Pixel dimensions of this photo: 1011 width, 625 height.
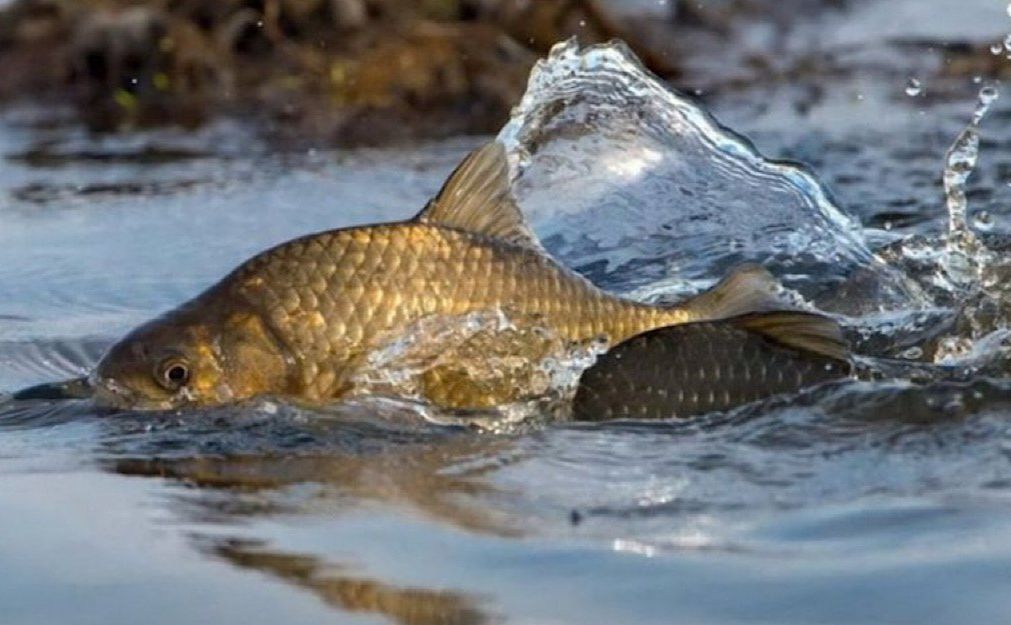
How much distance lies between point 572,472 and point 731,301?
824 millimetres

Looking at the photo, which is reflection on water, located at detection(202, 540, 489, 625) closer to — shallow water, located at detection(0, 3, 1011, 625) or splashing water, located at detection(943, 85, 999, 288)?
shallow water, located at detection(0, 3, 1011, 625)

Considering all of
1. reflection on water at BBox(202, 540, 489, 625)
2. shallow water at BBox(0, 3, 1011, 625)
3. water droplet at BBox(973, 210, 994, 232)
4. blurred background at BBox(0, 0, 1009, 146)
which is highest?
blurred background at BBox(0, 0, 1009, 146)

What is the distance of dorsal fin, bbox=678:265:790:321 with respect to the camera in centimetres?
506

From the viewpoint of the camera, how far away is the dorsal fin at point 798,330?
16.4 feet

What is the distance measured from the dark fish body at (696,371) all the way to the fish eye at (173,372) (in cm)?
75

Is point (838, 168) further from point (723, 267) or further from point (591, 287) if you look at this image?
point (591, 287)

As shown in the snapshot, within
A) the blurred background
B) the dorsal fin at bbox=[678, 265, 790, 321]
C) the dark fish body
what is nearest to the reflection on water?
the dark fish body

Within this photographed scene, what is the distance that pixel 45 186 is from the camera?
28.8 ft

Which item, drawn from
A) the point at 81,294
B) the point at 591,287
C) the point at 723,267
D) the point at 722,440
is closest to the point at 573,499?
the point at 722,440

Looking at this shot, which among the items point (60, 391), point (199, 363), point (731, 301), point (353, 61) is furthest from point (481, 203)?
point (353, 61)

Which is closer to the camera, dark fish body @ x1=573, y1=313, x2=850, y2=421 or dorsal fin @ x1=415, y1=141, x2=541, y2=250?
dark fish body @ x1=573, y1=313, x2=850, y2=421

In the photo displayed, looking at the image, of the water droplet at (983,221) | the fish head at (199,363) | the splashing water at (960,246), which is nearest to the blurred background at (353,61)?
the water droplet at (983,221)

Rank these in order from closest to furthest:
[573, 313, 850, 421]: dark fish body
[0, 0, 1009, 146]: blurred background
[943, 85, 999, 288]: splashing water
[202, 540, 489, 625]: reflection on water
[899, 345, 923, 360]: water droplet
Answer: [202, 540, 489, 625]: reflection on water → [573, 313, 850, 421]: dark fish body → [899, 345, 923, 360]: water droplet → [943, 85, 999, 288]: splashing water → [0, 0, 1009, 146]: blurred background

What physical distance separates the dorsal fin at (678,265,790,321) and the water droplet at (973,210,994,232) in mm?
2156
